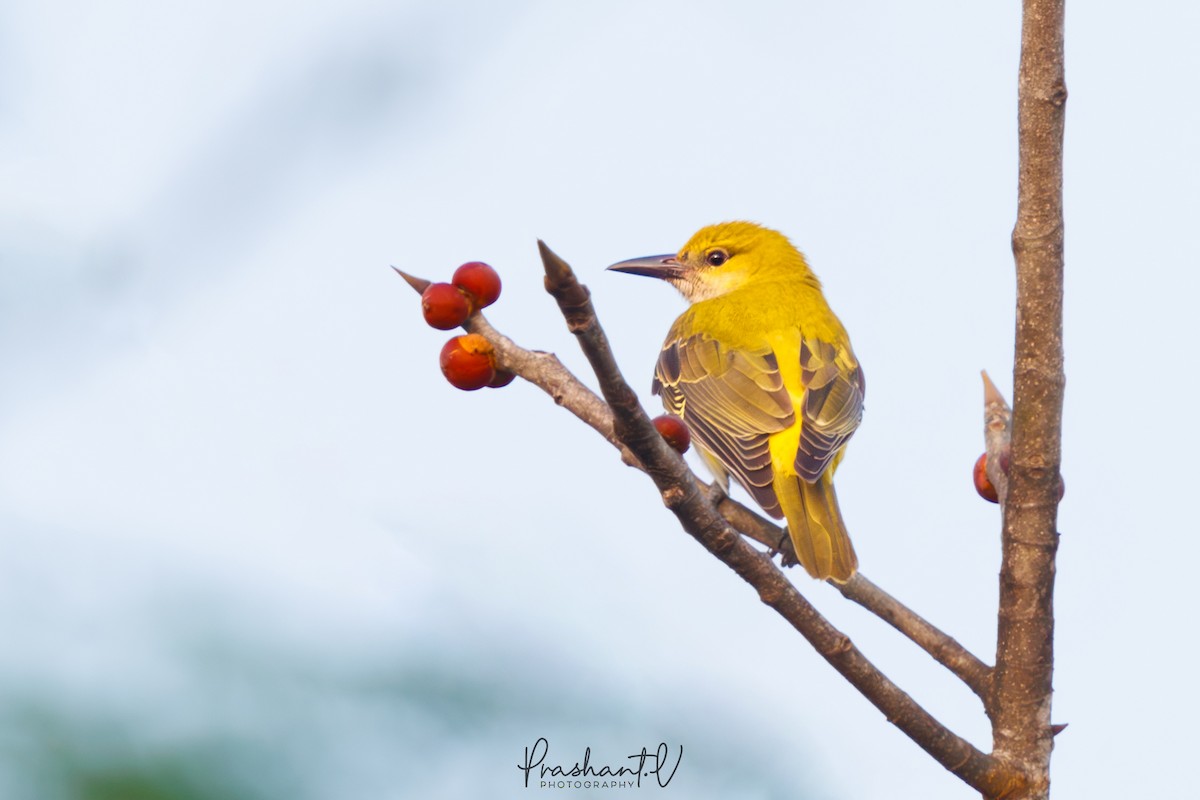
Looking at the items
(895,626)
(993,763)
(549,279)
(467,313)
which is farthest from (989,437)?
(549,279)

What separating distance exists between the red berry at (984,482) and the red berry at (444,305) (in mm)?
1323

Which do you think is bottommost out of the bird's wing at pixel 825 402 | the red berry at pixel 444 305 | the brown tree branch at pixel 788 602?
the brown tree branch at pixel 788 602

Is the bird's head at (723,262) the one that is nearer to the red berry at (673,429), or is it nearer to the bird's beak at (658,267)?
the bird's beak at (658,267)

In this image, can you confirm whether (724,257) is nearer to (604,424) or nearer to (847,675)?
(604,424)

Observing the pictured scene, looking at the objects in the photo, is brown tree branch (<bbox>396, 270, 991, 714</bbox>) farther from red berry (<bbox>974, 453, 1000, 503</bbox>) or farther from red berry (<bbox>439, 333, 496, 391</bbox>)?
red berry (<bbox>974, 453, 1000, 503</bbox>)

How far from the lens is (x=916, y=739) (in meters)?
2.54

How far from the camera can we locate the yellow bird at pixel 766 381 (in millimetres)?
4250

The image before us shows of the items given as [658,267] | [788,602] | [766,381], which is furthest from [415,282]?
[658,267]

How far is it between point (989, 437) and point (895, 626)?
552 millimetres

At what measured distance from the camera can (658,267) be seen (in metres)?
6.47

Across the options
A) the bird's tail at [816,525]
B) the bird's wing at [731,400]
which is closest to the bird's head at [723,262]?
the bird's wing at [731,400]

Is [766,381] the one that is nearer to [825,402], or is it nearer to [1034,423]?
[825,402]

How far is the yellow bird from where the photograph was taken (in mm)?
4250

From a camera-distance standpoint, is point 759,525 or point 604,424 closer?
point 604,424
